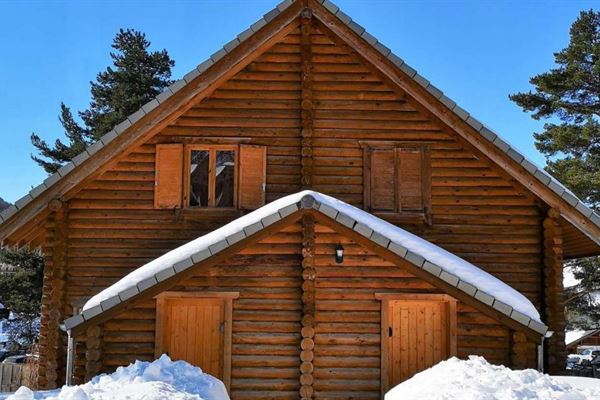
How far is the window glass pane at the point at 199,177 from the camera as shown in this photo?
42.1 ft

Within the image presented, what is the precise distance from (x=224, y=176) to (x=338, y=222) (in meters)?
3.52

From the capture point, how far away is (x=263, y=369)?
1070 centimetres

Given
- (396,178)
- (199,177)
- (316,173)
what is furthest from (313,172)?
(199,177)

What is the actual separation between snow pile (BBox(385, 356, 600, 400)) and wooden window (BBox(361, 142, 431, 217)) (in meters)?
4.31

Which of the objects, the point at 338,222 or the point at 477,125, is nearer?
the point at 338,222

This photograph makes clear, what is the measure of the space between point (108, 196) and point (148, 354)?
3416 millimetres

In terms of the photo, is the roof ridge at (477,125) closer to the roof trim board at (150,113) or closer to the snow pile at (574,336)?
the roof trim board at (150,113)

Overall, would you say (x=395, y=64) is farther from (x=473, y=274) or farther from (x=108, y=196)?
(x=108, y=196)

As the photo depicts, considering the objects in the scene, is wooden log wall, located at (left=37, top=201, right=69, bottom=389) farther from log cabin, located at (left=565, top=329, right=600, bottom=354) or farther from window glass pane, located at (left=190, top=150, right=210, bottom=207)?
log cabin, located at (left=565, top=329, right=600, bottom=354)

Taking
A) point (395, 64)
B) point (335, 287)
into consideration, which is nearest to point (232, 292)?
point (335, 287)

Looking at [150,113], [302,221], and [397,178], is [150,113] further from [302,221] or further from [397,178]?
[397,178]

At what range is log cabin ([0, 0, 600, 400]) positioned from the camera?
35.1ft

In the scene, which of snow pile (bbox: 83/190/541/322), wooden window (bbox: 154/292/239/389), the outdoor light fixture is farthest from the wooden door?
wooden window (bbox: 154/292/239/389)

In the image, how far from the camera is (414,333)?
11.2m
